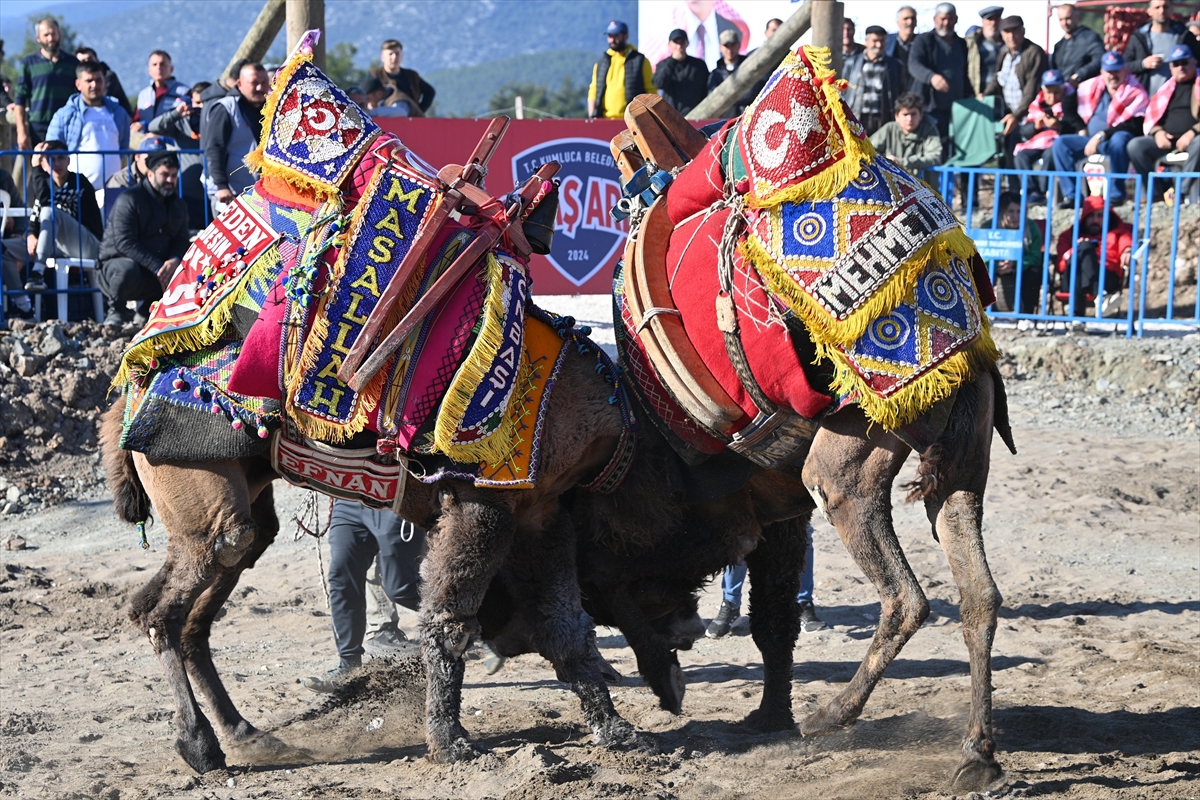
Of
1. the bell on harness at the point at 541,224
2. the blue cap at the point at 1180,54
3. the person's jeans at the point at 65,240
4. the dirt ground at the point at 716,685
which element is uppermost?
the blue cap at the point at 1180,54

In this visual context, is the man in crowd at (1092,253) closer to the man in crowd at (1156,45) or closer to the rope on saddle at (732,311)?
the man in crowd at (1156,45)

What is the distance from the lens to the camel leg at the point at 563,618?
14.4 ft

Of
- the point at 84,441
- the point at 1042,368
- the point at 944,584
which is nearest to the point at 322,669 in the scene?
the point at 944,584

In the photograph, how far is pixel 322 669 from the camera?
568 cm

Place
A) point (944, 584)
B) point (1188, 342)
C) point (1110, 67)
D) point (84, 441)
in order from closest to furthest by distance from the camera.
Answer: point (944, 584)
point (84, 441)
point (1188, 342)
point (1110, 67)

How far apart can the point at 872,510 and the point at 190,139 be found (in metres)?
8.05

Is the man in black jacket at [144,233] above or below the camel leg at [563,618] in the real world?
above

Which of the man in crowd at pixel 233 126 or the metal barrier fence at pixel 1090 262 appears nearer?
the man in crowd at pixel 233 126

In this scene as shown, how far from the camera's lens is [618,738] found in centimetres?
438

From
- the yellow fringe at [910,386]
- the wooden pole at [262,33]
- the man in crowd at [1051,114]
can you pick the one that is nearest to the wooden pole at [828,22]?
the wooden pole at [262,33]

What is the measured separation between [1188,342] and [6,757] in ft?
28.3

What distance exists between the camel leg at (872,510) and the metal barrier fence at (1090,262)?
21.9ft

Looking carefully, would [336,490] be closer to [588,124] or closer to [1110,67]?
[588,124]

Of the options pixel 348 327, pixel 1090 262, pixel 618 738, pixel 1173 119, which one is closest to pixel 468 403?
pixel 348 327
